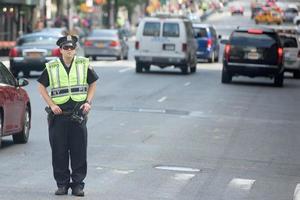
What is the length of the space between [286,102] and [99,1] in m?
59.5

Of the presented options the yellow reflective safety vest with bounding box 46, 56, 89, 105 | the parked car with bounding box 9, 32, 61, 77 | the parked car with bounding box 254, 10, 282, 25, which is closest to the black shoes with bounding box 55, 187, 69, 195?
the yellow reflective safety vest with bounding box 46, 56, 89, 105

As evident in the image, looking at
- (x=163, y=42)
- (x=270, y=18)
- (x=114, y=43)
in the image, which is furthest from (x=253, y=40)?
(x=270, y=18)

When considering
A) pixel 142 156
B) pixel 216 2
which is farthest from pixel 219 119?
pixel 216 2

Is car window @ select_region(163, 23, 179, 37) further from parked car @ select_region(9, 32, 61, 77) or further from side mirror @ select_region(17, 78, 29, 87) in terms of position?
side mirror @ select_region(17, 78, 29, 87)

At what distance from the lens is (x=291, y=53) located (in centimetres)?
4172

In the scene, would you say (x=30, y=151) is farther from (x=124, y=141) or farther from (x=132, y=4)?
(x=132, y=4)

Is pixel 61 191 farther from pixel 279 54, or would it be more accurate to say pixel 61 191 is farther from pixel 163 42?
pixel 163 42

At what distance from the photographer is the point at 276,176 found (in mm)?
14656

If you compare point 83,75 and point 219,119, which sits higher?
point 83,75

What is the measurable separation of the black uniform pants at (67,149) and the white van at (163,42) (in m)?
28.4

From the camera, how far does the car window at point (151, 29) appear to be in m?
40.3

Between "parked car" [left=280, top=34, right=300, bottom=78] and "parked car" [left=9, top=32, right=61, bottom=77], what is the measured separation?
32.2ft

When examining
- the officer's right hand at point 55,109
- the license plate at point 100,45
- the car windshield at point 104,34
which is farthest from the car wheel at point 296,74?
the officer's right hand at point 55,109

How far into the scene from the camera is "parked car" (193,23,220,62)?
50.0 metres
